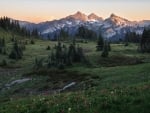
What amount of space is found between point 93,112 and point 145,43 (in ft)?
303

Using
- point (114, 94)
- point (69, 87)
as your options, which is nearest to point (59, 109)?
point (114, 94)

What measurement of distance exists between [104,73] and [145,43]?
5812 centimetres

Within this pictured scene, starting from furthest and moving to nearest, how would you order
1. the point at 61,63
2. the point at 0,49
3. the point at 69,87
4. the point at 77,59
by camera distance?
the point at 0,49, the point at 77,59, the point at 61,63, the point at 69,87

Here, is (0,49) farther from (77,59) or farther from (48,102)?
(48,102)

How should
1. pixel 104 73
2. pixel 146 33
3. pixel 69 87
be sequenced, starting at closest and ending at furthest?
pixel 69 87
pixel 104 73
pixel 146 33

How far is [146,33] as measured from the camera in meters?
111

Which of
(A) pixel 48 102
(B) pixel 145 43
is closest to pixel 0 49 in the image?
(B) pixel 145 43

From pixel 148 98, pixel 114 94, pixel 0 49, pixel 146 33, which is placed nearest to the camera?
pixel 148 98

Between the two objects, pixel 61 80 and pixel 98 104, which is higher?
pixel 98 104

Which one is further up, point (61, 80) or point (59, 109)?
point (59, 109)

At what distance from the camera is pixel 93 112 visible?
1853cm

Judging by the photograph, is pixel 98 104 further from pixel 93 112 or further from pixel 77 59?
pixel 77 59

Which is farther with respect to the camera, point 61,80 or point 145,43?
point 145,43

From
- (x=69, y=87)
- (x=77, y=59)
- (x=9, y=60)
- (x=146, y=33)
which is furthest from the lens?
(x=146, y=33)
